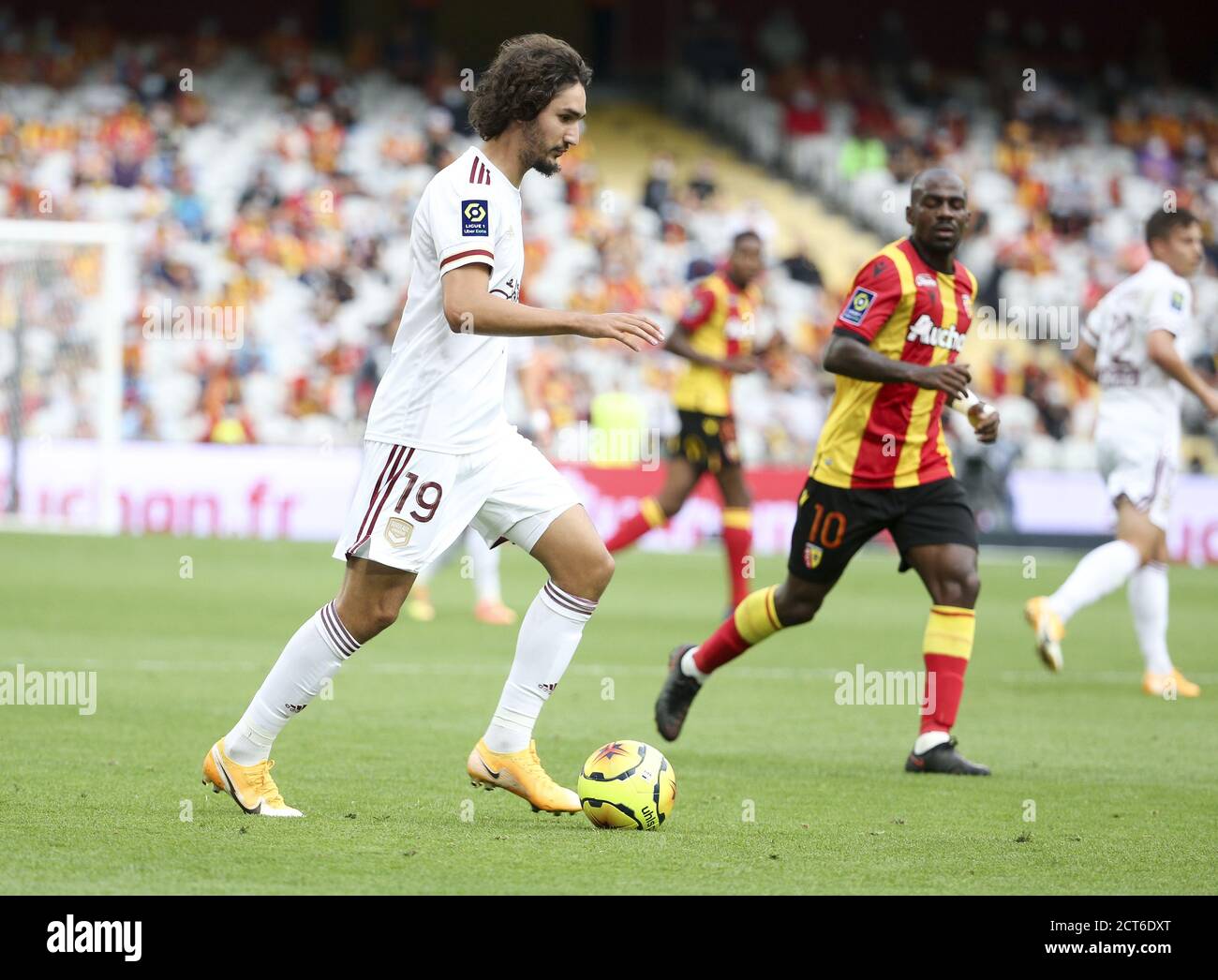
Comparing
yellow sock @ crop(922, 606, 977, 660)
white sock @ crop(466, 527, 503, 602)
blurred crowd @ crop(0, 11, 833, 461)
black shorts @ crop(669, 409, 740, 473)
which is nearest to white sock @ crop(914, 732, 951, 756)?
yellow sock @ crop(922, 606, 977, 660)

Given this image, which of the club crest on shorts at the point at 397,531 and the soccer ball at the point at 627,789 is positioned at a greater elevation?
the club crest on shorts at the point at 397,531

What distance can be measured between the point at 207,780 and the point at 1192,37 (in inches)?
1349

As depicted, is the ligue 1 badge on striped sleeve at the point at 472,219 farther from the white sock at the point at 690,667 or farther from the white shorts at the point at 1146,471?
the white shorts at the point at 1146,471

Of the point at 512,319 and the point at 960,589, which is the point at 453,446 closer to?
the point at 512,319

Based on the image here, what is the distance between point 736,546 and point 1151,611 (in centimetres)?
370

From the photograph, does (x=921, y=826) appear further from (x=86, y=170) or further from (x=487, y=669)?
(x=86, y=170)

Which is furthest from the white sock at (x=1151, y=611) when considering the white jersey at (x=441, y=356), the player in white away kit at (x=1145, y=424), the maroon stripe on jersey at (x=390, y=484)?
the maroon stripe on jersey at (x=390, y=484)

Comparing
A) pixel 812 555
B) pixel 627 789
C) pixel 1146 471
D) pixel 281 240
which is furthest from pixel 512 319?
pixel 281 240

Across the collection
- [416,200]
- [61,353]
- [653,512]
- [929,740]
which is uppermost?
[416,200]

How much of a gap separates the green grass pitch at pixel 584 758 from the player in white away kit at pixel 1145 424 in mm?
571

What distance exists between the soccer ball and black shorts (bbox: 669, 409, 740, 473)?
770 cm

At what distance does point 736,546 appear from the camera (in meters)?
13.7

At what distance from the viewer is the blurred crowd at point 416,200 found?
24.0 metres
